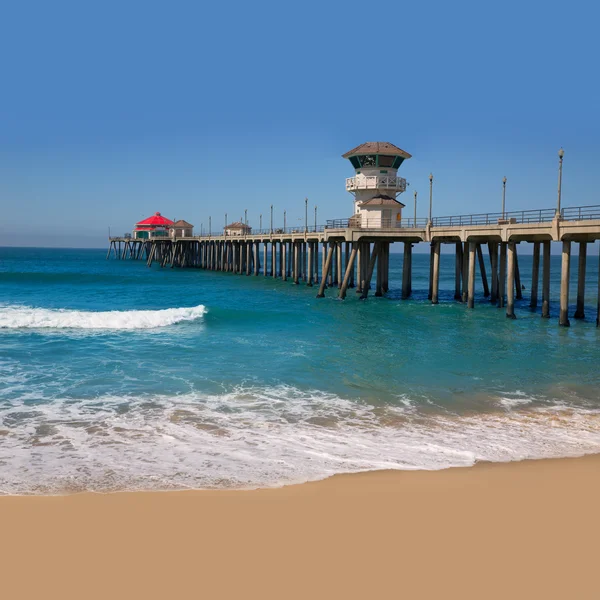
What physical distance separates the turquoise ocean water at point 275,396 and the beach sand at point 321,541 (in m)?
0.67

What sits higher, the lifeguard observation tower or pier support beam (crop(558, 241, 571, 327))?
the lifeguard observation tower

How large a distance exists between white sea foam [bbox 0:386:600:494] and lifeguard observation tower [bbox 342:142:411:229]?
22828 millimetres

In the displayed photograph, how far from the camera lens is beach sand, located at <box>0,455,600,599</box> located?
464cm

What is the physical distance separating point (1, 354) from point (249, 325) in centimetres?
882

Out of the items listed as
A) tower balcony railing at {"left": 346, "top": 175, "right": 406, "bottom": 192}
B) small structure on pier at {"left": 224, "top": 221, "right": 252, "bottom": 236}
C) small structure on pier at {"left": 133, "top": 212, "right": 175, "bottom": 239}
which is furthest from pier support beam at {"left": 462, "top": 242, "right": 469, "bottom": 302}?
small structure on pier at {"left": 133, "top": 212, "right": 175, "bottom": 239}

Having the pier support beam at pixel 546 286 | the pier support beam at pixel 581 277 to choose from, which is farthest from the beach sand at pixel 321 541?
the pier support beam at pixel 546 286

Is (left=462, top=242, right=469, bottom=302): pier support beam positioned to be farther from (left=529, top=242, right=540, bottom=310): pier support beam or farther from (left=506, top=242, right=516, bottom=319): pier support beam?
(left=506, top=242, right=516, bottom=319): pier support beam

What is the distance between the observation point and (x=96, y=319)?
2241cm

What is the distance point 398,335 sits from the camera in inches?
767

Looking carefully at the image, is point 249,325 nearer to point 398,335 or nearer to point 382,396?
point 398,335

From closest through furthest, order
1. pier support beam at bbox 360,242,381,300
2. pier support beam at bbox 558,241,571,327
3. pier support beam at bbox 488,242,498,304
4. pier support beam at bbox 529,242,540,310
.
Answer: pier support beam at bbox 558,241,571,327 → pier support beam at bbox 529,242,540,310 → pier support beam at bbox 488,242,498,304 → pier support beam at bbox 360,242,381,300

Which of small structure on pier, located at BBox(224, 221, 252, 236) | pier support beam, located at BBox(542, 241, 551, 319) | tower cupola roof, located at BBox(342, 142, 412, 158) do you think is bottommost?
pier support beam, located at BBox(542, 241, 551, 319)

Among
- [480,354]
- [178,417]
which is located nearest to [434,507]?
[178,417]

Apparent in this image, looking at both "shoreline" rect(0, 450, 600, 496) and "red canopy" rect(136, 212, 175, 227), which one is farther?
"red canopy" rect(136, 212, 175, 227)
